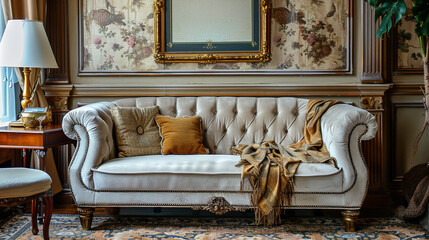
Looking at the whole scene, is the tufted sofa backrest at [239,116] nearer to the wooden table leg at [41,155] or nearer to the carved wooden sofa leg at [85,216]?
the wooden table leg at [41,155]

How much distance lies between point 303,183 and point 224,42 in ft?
4.65

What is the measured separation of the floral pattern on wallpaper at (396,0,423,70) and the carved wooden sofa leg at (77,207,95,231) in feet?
8.35

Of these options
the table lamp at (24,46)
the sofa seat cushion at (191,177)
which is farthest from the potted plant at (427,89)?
the table lamp at (24,46)

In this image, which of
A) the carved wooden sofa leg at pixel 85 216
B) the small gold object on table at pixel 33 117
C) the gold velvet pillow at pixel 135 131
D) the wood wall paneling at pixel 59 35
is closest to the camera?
the carved wooden sofa leg at pixel 85 216

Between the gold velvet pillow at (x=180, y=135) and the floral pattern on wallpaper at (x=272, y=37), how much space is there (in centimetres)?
60

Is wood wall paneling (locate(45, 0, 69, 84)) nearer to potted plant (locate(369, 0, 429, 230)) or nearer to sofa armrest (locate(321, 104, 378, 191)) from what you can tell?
sofa armrest (locate(321, 104, 378, 191))

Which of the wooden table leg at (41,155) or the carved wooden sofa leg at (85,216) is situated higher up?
the wooden table leg at (41,155)

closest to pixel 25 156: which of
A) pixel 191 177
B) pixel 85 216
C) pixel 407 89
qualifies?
pixel 85 216

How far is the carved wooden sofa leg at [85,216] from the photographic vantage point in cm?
268

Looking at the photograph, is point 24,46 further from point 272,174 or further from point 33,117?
point 272,174

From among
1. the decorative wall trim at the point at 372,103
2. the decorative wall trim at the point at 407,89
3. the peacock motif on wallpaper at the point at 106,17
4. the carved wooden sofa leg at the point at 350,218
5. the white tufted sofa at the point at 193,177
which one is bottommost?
the carved wooden sofa leg at the point at 350,218

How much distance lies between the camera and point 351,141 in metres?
2.65

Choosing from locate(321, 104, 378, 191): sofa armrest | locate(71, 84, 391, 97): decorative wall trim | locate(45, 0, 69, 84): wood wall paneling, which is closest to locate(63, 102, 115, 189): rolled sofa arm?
locate(71, 84, 391, 97): decorative wall trim

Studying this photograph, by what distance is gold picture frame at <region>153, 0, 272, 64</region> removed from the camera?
11.3ft
